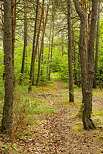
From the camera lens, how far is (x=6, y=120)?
535cm

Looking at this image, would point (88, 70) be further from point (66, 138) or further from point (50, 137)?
point (50, 137)

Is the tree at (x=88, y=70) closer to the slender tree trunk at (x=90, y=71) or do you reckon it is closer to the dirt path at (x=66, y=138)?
the slender tree trunk at (x=90, y=71)

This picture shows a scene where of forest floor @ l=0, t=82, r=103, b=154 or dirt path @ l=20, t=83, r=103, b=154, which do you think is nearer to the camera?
forest floor @ l=0, t=82, r=103, b=154

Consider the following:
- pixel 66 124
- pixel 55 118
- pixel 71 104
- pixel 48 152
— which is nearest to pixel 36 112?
pixel 55 118

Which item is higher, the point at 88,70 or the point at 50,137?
the point at 88,70

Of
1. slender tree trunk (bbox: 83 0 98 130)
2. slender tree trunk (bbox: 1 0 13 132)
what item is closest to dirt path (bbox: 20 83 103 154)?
slender tree trunk (bbox: 83 0 98 130)

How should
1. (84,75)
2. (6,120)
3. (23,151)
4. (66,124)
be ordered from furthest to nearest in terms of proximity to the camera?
(66,124) → (84,75) → (6,120) → (23,151)

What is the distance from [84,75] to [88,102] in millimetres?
956

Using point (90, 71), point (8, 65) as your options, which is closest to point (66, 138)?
point (90, 71)

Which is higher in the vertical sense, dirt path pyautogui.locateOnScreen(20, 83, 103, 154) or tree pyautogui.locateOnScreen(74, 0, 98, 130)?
Answer: tree pyautogui.locateOnScreen(74, 0, 98, 130)

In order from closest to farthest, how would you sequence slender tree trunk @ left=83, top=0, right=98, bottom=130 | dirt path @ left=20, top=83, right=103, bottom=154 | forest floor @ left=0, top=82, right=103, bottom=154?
forest floor @ left=0, top=82, right=103, bottom=154 < dirt path @ left=20, top=83, right=103, bottom=154 < slender tree trunk @ left=83, top=0, right=98, bottom=130

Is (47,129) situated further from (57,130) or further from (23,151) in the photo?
(23,151)

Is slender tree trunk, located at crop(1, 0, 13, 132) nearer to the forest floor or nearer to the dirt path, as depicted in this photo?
the forest floor

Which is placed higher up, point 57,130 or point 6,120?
point 6,120
